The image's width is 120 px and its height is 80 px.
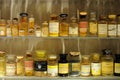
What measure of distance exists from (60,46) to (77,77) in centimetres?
32

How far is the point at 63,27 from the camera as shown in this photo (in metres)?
1.71

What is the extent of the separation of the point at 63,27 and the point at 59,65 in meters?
0.28

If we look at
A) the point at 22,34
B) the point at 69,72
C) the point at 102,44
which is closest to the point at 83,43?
the point at 102,44

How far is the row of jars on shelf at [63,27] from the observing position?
1710 millimetres

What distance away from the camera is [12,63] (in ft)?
5.58

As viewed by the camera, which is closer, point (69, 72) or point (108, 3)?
point (69, 72)

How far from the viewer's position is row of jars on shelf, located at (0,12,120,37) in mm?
1710

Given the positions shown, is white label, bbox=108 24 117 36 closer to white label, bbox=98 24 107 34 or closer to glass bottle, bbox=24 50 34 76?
white label, bbox=98 24 107 34

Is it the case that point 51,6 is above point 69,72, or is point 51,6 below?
above

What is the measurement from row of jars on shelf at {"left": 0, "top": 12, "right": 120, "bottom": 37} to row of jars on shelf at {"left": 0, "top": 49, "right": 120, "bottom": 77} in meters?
0.14

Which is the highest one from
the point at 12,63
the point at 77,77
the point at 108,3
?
the point at 108,3

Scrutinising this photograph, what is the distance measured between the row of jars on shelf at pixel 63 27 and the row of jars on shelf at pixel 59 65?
0.47 ft

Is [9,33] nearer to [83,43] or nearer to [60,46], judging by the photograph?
[60,46]

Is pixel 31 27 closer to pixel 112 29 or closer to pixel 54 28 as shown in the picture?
pixel 54 28
